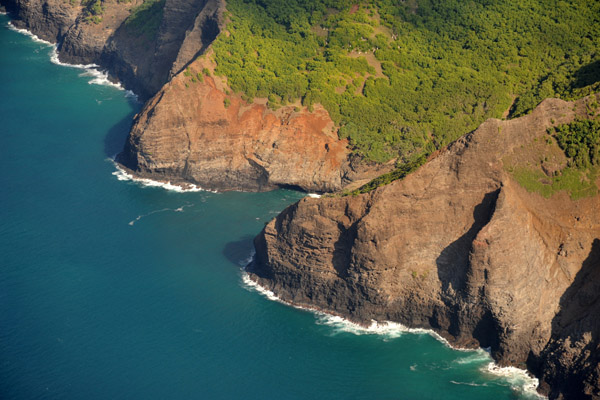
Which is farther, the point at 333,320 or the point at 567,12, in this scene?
the point at 567,12

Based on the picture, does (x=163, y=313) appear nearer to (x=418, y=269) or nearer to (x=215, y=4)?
(x=418, y=269)

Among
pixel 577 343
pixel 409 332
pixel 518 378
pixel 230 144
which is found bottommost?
pixel 409 332

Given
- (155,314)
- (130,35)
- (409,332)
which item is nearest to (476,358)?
(409,332)

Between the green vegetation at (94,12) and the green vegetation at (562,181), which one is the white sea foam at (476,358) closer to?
the green vegetation at (562,181)

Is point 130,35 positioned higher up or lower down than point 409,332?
higher up

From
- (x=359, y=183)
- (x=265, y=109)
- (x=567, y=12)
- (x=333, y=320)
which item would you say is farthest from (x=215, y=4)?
(x=333, y=320)

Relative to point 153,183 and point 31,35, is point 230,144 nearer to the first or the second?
point 153,183

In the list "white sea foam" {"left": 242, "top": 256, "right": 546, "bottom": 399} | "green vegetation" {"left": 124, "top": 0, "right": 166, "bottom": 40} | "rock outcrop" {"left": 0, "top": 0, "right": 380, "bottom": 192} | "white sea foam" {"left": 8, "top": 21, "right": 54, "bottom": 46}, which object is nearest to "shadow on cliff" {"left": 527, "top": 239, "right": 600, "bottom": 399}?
"white sea foam" {"left": 242, "top": 256, "right": 546, "bottom": 399}
